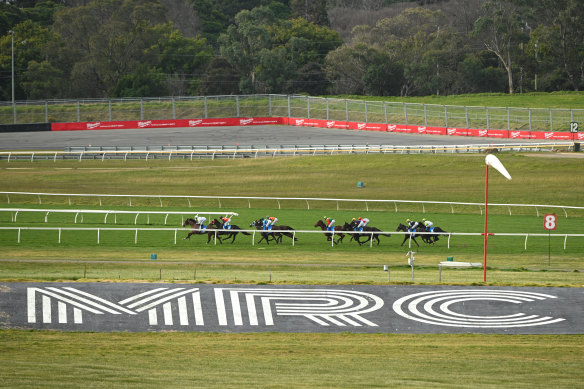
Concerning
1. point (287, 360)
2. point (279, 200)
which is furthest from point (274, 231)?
point (287, 360)

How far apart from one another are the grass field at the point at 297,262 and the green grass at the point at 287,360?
4 cm

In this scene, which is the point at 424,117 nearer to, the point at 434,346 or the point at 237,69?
the point at 237,69

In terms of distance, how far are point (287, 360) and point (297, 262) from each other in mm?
11469

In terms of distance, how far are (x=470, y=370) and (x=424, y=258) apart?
548 inches

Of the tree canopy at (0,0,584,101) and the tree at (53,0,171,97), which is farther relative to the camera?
the tree at (53,0,171,97)

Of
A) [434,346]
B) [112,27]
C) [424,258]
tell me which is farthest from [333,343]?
[112,27]

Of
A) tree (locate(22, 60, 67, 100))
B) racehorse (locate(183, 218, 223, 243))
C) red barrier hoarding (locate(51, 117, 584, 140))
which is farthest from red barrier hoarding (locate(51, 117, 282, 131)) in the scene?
racehorse (locate(183, 218, 223, 243))

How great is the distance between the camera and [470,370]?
12.5 m

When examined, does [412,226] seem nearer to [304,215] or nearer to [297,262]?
[297,262]

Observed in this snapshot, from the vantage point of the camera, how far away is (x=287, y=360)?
13195mm

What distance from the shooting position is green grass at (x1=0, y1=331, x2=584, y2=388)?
11492mm

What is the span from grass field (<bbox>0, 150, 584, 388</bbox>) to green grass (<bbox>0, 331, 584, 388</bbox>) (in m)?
0.04

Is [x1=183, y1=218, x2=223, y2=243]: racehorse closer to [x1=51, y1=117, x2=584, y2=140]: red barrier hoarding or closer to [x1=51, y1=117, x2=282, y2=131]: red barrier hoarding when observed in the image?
[x1=51, y1=117, x2=584, y2=140]: red barrier hoarding

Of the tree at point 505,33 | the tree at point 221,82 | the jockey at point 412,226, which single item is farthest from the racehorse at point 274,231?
the tree at point 505,33
